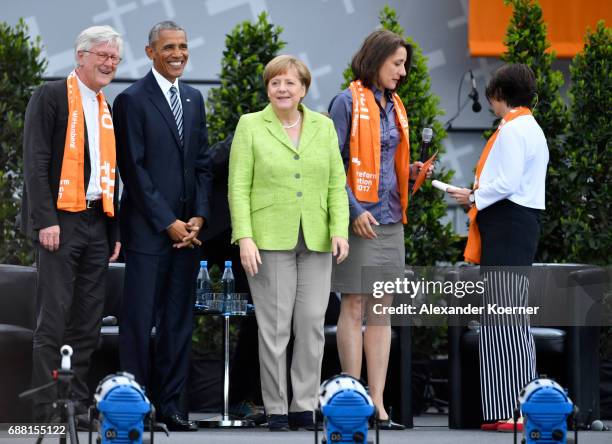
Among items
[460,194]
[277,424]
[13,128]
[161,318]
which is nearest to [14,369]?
[161,318]

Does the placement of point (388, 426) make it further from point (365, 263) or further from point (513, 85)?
point (513, 85)

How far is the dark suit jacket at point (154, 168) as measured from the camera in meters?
5.11

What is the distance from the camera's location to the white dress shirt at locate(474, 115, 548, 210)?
5391 millimetres

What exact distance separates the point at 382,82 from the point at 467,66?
4384 mm

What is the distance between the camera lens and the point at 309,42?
9.59 metres

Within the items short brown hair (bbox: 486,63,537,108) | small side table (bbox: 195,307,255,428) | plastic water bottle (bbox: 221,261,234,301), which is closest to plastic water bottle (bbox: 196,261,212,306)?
plastic water bottle (bbox: 221,261,234,301)

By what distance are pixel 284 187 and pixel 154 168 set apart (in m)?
0.61

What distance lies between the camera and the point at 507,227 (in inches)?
214

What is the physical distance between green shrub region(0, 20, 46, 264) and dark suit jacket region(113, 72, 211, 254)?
2.57m

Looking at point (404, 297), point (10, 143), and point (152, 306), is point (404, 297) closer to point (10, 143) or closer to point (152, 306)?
point (152, 306)

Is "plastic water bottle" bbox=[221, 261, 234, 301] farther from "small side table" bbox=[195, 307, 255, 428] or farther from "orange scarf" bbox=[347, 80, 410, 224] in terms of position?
"orange scarf" bbox=[347, 80, 410, 224]

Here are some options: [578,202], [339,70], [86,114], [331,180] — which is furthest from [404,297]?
[339,70]

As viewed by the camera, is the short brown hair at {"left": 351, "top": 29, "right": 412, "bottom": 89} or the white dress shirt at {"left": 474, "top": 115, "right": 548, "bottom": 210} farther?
the white dress shirt at {"left": 474, "top": 115, "right": 548, "bottom": 210}

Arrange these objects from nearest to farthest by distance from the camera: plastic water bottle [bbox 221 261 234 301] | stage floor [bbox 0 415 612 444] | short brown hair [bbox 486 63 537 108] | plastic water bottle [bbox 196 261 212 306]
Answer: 1. stage floor [bbox 0 415 612 444]
2. short brown hair [bbox 486 63 537 108]
3. plastic water bottle [bbox 221 261 234 301]
4. plastic water bottle [bbox 196 261 212 306]
